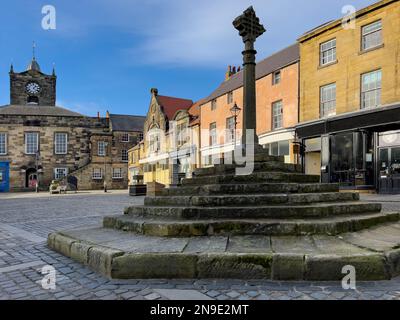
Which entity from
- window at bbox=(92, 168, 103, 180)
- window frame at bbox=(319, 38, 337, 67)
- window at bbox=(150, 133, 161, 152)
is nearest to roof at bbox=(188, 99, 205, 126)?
window at bbox=(150, 133, 161, 152)

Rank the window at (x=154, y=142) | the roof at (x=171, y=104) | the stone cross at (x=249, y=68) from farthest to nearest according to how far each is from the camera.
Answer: the window at (x=154, y=142) < the roof at (x=171, y=104) < the stone cross at (x=249, y=68)

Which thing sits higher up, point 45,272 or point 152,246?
point 152,246

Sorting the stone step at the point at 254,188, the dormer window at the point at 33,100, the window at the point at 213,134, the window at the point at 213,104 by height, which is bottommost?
the stone step at the point at 254,188

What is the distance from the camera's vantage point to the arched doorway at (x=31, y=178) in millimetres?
43016

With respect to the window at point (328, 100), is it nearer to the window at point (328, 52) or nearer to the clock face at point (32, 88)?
the window at point (328, 52)

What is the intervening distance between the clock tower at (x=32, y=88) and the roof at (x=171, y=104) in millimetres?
29717

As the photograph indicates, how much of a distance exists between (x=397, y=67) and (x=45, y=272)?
15.6 m

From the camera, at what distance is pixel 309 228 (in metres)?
4.60

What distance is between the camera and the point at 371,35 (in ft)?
49.7

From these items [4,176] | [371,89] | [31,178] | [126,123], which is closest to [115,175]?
[126,123]

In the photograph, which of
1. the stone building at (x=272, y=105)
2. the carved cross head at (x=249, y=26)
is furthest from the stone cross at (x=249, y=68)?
the stone building at (x=272, y=105)

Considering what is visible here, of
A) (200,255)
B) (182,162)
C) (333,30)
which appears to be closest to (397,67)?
(333,30)

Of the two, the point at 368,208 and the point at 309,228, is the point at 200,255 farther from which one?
the point at 368,208

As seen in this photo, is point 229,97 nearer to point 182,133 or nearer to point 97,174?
point 182,133
